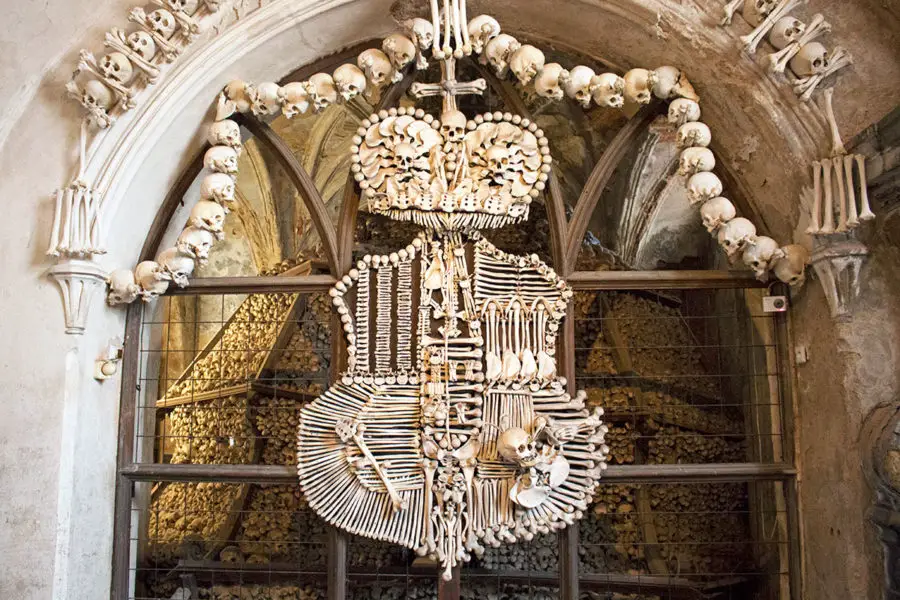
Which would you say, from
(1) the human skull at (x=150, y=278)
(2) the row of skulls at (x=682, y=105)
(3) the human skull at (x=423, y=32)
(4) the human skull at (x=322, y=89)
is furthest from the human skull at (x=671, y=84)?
(1) the human skull at (x=150, y=278)

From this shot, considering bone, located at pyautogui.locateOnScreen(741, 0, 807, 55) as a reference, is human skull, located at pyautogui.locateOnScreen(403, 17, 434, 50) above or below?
above

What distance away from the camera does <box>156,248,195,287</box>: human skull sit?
318cm

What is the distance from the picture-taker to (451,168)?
10.3ft

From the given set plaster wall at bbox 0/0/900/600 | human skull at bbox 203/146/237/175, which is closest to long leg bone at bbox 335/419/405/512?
plaster wall at bbox 0/0/900/600

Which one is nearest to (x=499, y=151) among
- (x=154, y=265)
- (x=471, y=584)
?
(x=154, y=265)

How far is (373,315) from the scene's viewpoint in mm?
3211

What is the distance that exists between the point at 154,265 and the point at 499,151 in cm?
145

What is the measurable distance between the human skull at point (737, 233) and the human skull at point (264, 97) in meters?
1.82

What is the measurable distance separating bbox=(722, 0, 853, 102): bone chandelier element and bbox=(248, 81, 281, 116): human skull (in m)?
1.79

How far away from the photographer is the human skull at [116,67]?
3049mm

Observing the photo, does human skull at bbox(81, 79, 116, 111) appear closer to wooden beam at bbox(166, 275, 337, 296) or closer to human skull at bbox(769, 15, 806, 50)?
wooden beam at bbox(166, 275, 337, 296)

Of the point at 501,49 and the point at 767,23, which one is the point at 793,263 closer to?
the point at 767,23

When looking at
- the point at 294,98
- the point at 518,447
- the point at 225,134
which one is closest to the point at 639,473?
the point at 518,447

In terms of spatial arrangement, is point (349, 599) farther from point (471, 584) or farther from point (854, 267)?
point (854, 267)
